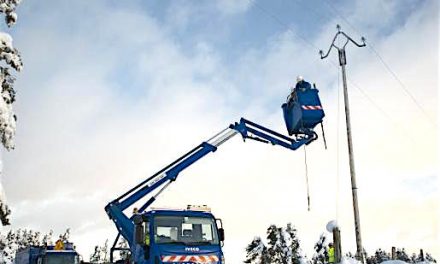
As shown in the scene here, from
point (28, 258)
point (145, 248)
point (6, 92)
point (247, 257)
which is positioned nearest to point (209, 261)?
point (145, 248)

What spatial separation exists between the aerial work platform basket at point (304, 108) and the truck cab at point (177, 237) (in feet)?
17.4

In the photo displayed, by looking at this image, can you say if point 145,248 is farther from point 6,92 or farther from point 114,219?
point 6,92

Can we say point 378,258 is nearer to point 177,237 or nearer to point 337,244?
point 337,244

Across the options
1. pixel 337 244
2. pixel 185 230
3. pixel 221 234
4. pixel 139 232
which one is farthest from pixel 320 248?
pixel 139 232

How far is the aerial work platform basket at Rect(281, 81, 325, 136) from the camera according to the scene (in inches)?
614

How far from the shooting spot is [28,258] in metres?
22.2

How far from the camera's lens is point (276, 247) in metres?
62.7

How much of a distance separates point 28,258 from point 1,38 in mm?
10852

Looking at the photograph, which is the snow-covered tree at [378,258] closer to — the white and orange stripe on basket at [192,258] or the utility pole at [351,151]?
the utility pole at [351,151]

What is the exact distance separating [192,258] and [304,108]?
21.4 feet

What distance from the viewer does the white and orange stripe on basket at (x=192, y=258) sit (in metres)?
11.3

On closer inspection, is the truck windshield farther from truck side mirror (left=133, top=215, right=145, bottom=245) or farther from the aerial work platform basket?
the aerial work platform basket

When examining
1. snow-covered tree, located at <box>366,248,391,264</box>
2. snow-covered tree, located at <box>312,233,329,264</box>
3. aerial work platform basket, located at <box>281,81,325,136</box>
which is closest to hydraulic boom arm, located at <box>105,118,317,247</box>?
aerial work platform basket, located at <box>281,81,325,136</box>

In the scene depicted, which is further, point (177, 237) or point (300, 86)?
point (300, 86)
